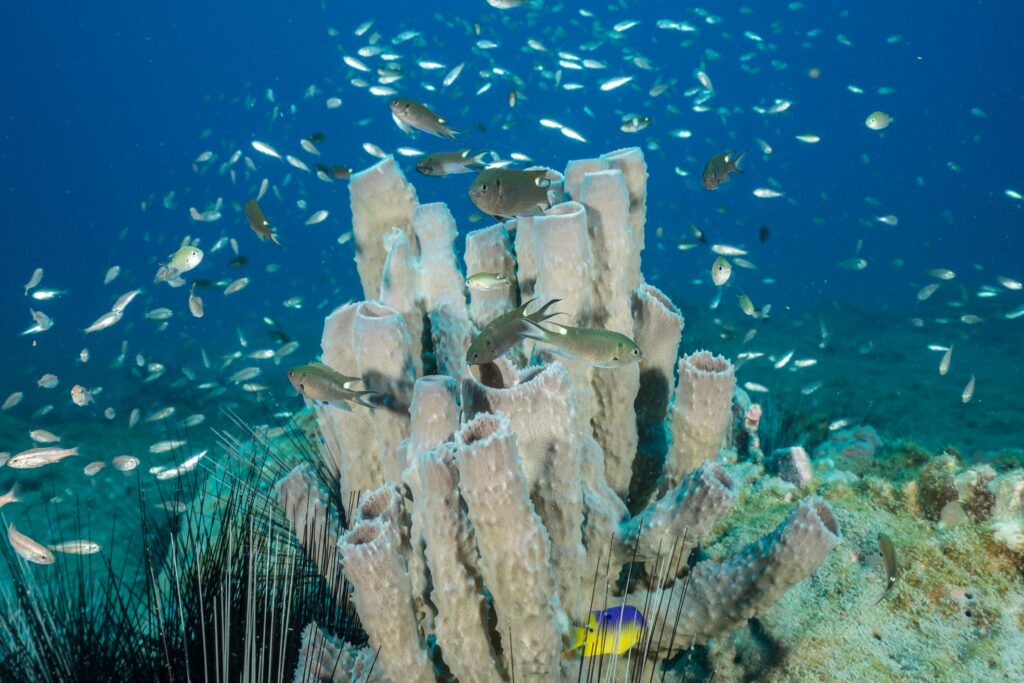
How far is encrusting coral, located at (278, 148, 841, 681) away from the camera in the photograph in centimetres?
216

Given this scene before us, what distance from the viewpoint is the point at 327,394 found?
3.04 meters

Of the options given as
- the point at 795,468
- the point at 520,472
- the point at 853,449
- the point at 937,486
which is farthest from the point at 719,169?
the point at 520,472

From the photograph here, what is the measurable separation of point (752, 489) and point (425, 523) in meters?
2.29

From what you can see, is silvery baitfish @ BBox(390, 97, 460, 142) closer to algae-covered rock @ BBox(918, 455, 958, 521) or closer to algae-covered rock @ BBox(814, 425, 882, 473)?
algae-covered rock @ BBox(814, 425, 882, 473)

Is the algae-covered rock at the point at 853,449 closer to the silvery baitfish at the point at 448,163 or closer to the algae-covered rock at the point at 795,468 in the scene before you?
the algae-covered rock at the point at 795,468

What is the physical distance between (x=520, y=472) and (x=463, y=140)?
119ft

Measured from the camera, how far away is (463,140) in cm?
3594

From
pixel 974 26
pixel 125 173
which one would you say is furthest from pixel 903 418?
pixel 974 26

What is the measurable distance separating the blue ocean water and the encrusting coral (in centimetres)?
1886

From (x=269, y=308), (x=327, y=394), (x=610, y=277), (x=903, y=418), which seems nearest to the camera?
(x=327, y=394)

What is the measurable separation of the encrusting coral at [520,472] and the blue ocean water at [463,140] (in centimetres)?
1886

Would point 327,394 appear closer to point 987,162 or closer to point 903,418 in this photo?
point 903,418

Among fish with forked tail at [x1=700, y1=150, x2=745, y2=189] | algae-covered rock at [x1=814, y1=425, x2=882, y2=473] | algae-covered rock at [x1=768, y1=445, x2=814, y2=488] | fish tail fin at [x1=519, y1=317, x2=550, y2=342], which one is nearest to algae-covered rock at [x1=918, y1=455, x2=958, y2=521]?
algae-covered rock at [x1=768, y1=445, x2=814, y2=488]

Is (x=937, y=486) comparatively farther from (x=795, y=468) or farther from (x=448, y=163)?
(x=448, y=163)
